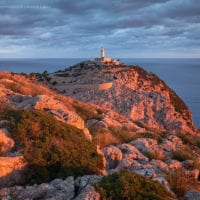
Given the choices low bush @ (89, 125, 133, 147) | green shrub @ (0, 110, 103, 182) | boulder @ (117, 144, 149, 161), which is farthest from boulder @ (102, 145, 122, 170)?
low bush @ (89, 125, 133, 147)

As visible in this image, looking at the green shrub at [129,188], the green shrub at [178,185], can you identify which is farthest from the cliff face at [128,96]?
the green shrub at [129,188]

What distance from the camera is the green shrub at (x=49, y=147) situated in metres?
6.77

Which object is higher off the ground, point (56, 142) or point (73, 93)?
point (56, 142)

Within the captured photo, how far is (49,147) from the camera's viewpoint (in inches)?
282

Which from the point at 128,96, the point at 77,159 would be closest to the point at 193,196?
the point at 77,159

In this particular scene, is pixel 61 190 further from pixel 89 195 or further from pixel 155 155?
pixel 155 155

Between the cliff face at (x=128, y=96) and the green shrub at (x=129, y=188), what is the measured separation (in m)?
40.3

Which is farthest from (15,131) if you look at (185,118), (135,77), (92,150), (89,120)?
(135,77)

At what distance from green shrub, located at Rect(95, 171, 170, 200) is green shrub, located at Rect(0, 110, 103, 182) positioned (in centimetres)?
145

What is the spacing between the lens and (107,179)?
18.3 ft

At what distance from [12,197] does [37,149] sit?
1662 mm

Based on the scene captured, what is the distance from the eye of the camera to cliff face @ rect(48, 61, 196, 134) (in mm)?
51091

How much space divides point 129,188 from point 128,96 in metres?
49.1

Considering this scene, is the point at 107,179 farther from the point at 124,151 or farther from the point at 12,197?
the point at 124,151
